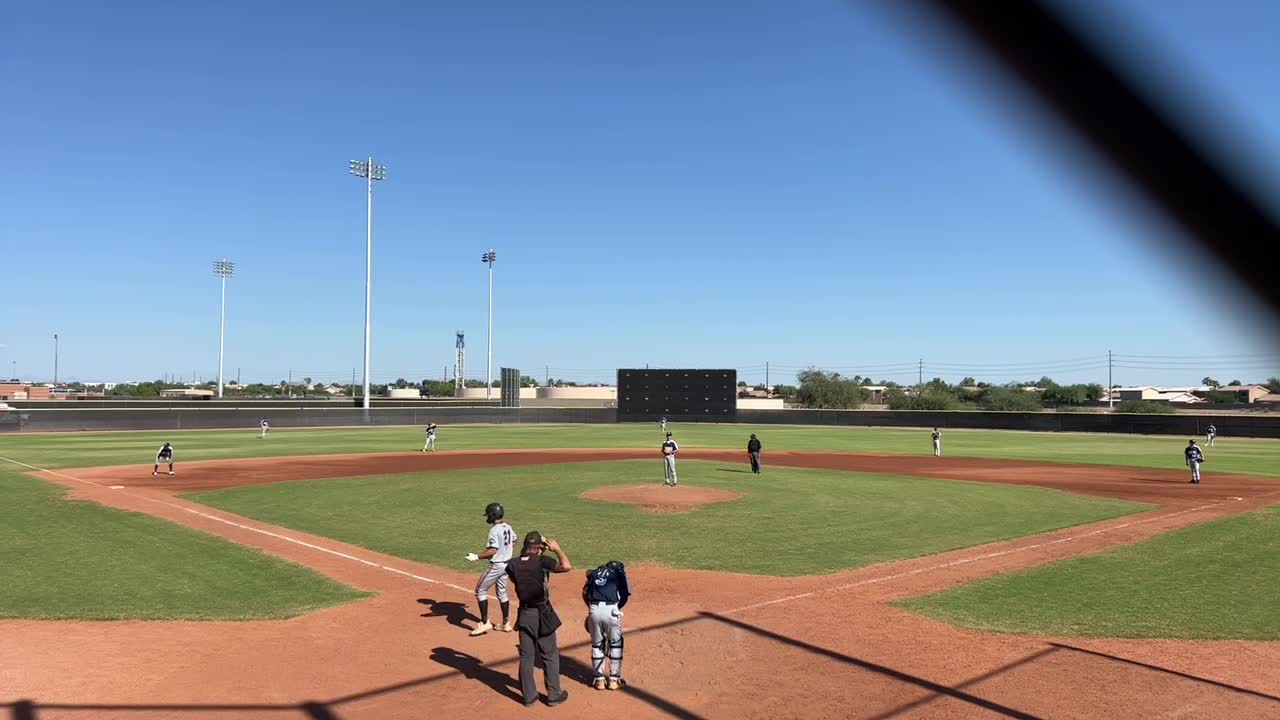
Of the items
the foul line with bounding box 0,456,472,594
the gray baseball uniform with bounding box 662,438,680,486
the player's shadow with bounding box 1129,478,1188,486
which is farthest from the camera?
the player's shadow with bounding box 1129,478,1188,486

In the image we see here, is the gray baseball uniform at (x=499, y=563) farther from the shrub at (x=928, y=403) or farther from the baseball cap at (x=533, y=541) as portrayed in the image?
the shrub at (x=928, y=403)

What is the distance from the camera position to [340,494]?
90.4ft

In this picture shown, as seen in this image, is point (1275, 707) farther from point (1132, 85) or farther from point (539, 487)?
point (539, 487)

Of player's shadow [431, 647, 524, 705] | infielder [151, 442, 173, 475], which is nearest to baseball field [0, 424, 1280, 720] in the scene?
player's shadow [431, 647, 524, 705]

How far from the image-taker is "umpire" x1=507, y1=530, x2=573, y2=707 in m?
9.88

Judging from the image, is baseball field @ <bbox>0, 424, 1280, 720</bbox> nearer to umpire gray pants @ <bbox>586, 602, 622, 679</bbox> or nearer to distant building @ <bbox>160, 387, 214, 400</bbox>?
umpire gray pants @ <bbox>586, 602, 622, 679</bbox>

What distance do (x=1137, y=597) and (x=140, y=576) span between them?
56.4 ft

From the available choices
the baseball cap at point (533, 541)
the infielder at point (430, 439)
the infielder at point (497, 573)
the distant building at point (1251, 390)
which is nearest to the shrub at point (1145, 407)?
the infielder at point (430, 439)

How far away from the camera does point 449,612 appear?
13.5m

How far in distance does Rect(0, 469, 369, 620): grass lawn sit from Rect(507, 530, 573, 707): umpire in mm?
5171

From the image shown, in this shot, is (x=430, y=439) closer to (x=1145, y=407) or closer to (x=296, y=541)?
(x=296, y=541)

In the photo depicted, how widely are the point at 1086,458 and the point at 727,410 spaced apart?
39.8 meters

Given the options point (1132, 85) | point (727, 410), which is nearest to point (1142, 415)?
point (727, 410)

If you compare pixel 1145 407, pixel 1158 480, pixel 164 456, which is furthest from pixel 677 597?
pixel 1145 407
